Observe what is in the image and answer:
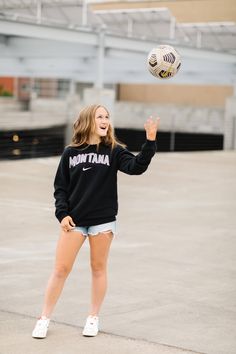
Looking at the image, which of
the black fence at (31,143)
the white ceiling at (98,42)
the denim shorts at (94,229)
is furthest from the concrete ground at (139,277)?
the black fence at (31,143)

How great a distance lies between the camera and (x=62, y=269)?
6.22 metres

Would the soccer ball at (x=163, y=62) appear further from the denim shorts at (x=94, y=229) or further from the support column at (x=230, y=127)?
the support column at (x=230, y=127)

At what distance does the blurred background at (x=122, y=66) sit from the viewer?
108ft

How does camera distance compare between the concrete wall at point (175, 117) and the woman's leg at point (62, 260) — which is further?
the concrete wall at point (175, 117)

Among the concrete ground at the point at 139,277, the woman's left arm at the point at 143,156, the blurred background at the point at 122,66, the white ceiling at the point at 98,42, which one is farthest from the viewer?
the blurred background at the point at 122,66

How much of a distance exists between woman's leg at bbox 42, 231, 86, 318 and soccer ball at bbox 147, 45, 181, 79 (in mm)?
2990

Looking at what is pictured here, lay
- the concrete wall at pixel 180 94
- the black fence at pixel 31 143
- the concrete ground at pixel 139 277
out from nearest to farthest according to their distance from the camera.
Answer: the concrete ground at pixel 139 277 < the black fence at pixel 31 143 < the concrete wall at pixel 180 94

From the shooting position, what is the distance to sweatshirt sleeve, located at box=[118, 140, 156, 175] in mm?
6055

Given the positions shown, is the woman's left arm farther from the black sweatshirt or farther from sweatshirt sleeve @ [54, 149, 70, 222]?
sweatshirt sleeve @ [54, 149, 70, 222]

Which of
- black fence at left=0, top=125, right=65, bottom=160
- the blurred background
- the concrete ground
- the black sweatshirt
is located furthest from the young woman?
black fence at left=0, top=125, right=65, bottom=160

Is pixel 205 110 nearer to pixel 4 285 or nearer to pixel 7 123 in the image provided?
pixel 7 123

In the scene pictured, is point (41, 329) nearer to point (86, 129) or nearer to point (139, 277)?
point (86, 129)

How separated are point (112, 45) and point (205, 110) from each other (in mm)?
21289

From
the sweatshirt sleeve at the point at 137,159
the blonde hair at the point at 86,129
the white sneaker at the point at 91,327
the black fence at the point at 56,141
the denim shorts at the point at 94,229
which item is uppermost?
the blonde hair at the point at 86,129
